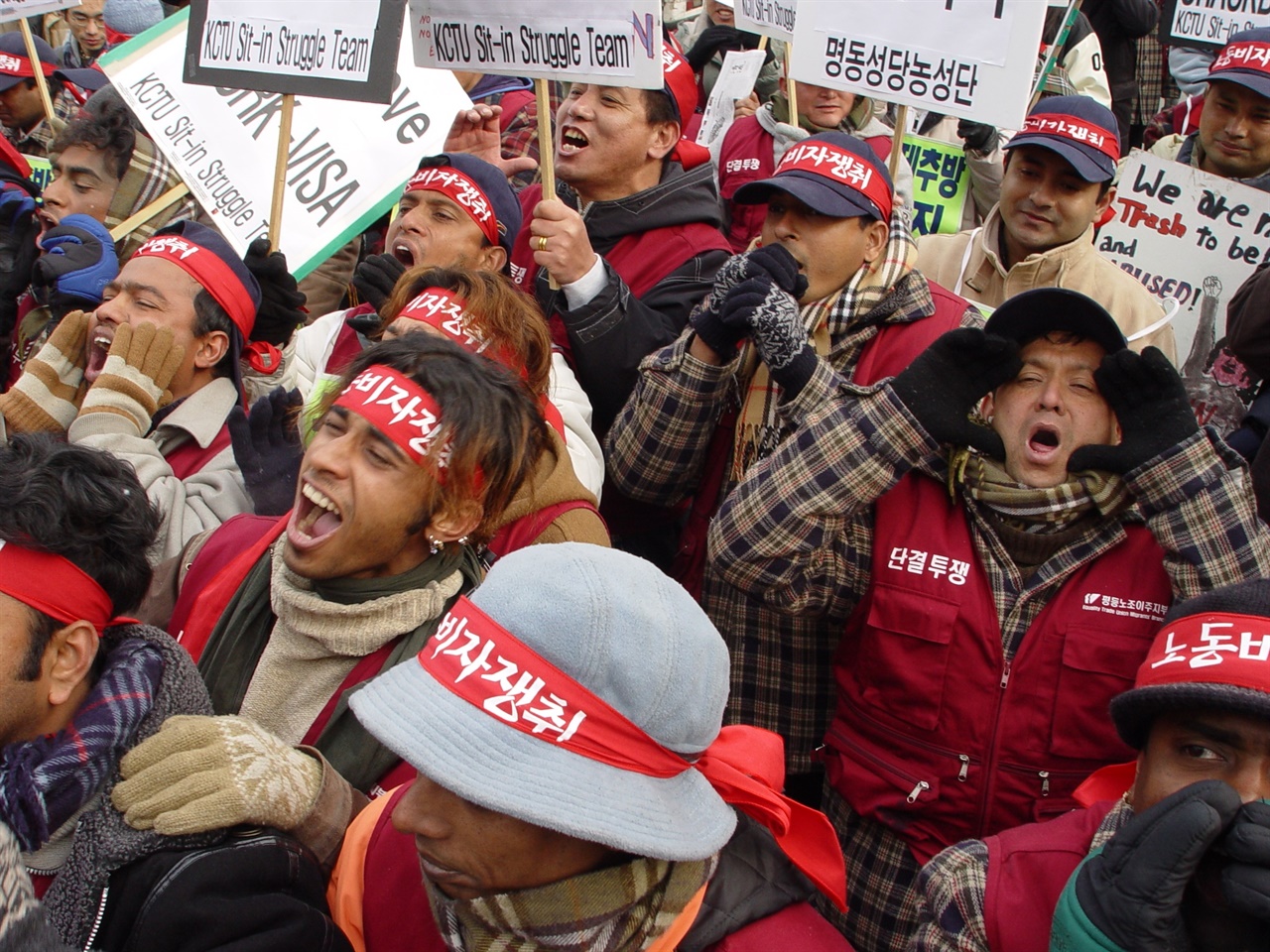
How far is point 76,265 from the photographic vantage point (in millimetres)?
4219

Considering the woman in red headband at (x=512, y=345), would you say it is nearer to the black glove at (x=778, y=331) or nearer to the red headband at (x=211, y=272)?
the black glove at (x=778, y=331)

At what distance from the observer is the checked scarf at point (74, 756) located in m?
1.73

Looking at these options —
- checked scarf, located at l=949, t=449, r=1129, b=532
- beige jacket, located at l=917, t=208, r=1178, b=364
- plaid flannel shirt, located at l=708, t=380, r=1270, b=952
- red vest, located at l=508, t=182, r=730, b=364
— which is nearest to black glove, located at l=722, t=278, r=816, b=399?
plaid flannel shirt, located at l=708, t=380, r=1270, b=952

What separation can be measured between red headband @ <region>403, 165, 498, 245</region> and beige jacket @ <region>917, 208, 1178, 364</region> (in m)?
1.66

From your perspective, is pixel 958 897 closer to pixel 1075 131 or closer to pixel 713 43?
pixel 1075 131

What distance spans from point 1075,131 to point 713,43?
3311mm

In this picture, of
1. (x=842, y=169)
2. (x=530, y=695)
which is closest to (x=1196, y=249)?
(x=842, y=169)

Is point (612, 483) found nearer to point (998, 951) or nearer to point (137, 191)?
point (998, 951)

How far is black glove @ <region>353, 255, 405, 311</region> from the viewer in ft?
13.0

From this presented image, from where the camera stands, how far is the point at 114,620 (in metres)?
2.08

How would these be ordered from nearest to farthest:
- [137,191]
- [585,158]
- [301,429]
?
[301,429] < [585,158] < [137,191]

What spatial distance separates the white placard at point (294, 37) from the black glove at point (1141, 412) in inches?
104

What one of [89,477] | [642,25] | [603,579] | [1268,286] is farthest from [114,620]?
[1268,286]

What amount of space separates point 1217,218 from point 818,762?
2.63 metres
